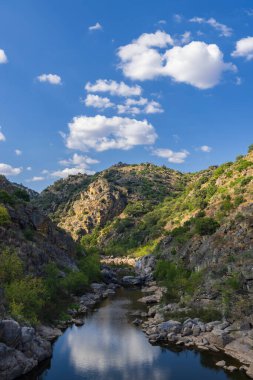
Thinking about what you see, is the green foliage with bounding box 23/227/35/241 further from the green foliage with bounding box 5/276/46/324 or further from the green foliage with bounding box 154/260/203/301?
the green foliage with bounding box 154/260/203/301

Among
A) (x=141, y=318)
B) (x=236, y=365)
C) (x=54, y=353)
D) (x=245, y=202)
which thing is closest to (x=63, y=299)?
(x=141, y=318)

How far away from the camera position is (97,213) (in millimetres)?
196125

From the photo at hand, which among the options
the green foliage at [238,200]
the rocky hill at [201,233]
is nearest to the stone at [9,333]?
the rocky hill at [201,233]

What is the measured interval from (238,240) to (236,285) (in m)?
15.8

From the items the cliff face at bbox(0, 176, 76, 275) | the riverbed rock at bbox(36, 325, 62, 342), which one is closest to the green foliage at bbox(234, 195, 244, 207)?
the cliff face at bbox(0, 176, 76, 275)

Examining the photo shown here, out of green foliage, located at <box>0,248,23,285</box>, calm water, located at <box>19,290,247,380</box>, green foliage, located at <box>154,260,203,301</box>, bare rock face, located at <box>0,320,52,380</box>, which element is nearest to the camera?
bare rock face, located at <box>0,320,52,380</box>

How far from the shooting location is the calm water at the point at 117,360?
40.7m

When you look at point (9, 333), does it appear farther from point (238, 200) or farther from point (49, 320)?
point (238, 200)

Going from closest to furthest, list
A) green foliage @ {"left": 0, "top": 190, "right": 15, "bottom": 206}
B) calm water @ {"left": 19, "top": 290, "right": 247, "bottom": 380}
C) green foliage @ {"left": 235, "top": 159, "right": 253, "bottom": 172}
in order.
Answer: calm water @ {"left": 19, "top": 290, "right": 247, "bottom": 380}
green foliage @ {"left": 0, "top": 190, "right": 15, "bottom": 206}
green foliage @ {"left": 235, "top": 159, "right": 253, "bottom": 172}

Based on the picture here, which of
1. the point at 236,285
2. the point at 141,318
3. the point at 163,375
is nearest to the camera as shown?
the point at 163,375

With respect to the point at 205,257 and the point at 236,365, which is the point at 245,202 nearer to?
the point at 205,257

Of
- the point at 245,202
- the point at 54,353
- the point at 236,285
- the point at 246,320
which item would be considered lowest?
the point at 54,353

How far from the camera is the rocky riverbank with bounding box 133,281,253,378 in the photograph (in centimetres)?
4372

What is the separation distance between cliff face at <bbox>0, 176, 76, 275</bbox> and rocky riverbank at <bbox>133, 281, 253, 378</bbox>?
26.4 meters
